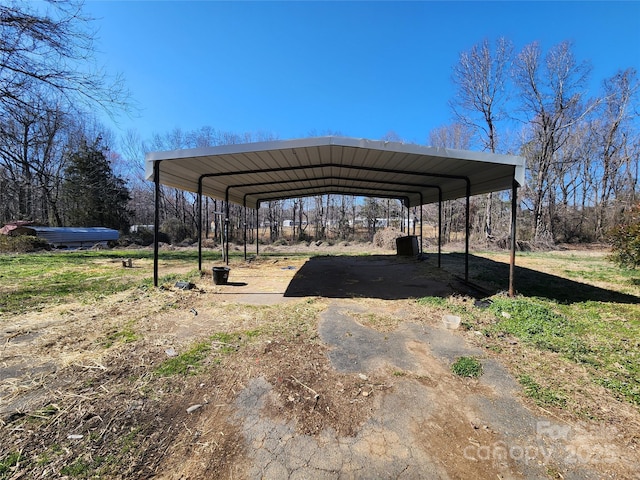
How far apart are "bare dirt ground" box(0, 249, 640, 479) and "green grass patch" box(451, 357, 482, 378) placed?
0.30 feet

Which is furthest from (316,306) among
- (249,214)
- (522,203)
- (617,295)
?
(249,214)

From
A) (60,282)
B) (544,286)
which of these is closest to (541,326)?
(544,286)

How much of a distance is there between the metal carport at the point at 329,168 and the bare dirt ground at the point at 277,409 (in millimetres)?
2846

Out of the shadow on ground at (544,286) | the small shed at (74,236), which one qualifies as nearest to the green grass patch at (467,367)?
the shadow on ground at (544,286)

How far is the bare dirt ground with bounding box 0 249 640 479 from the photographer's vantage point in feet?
5.24

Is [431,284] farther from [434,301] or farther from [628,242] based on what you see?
[628,242]

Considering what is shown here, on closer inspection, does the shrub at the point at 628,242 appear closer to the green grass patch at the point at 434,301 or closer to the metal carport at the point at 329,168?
the metal carport at the point at 329,168

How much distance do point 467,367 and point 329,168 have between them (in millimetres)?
5787

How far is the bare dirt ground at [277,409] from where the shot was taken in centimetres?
160

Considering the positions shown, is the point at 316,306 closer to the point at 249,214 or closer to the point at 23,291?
the point at 23,291

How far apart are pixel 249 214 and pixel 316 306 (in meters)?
21.6

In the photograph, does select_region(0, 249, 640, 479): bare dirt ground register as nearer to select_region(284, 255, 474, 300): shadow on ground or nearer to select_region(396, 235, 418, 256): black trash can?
select_region(284, 255, 474, 300): shadow on ground

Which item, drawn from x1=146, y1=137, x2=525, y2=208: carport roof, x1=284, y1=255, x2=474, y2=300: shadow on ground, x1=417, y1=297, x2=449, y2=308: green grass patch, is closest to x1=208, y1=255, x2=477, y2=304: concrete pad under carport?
x1=284, y1=255, x2=474, y2=300: shadow on ground

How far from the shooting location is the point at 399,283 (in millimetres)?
6766
